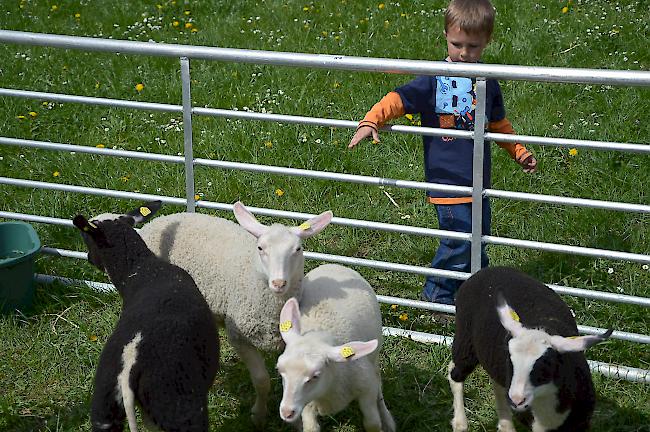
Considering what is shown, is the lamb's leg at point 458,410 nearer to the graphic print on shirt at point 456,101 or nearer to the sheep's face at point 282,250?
the sheep's face at point 282,250

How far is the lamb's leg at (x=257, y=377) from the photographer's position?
13.3ft

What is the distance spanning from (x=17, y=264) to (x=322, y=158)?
2070 millimetres

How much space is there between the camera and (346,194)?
5781 millimetres

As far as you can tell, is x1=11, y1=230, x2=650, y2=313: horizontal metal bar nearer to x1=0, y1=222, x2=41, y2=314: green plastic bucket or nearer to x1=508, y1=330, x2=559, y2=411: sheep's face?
x1=0, y1=222, x2=41, y2=314: green plastic bucket

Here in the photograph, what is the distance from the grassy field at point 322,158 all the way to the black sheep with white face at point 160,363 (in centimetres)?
77

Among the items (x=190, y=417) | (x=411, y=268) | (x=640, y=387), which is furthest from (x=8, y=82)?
(x=640, y=387)

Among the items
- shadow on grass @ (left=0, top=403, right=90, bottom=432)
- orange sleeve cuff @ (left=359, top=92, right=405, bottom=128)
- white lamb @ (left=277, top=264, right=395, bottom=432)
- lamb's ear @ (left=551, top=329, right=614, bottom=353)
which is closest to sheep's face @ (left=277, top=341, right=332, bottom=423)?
white lamb @ (left=277, top=264, right=395, bottom=432)

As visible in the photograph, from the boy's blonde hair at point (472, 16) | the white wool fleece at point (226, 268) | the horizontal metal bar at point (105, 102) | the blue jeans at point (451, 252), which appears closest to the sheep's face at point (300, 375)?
the white wool fleece at point (226, 268)

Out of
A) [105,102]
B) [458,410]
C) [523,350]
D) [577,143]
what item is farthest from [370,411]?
[105,102]

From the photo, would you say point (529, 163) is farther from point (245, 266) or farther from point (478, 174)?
point (245, 266)

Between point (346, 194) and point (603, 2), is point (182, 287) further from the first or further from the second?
point (603, 2)

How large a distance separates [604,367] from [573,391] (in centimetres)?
110

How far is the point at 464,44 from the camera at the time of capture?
4633mm

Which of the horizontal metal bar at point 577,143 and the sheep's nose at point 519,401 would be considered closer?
the sheep's nose at point 519,401
